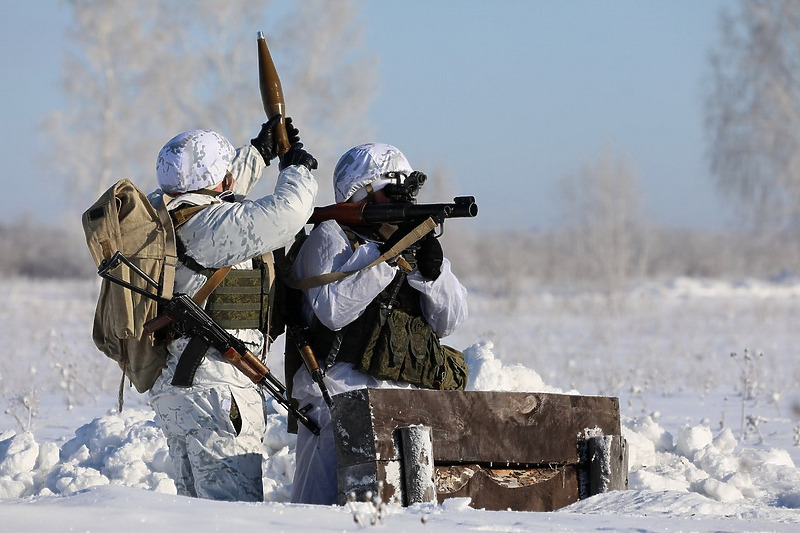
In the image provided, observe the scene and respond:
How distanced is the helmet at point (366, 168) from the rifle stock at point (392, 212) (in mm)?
113

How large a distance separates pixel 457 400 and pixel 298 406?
2.73ft

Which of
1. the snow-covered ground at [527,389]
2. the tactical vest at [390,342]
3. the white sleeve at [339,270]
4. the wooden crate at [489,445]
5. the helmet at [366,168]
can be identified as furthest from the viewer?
the helmet at [366,168]

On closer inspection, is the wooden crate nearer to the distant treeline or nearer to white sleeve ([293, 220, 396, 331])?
white sleeve ([293, 220, 396, 331])

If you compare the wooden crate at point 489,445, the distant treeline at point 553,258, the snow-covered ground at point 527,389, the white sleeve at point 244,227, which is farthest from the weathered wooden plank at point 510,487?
the distant treeline at point 553,258

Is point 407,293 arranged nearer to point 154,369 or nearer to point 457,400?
point 457,400

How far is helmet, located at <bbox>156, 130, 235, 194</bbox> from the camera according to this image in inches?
159

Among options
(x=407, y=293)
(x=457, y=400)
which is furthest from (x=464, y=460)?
(x=407, y=293)

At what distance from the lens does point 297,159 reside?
13.8 ft

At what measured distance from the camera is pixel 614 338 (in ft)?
53.9

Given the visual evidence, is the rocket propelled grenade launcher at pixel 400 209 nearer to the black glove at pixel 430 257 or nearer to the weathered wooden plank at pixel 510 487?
the black glove at pixel 430 257

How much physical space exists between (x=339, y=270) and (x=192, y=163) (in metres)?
0.69

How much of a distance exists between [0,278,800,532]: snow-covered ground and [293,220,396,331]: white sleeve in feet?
2.89

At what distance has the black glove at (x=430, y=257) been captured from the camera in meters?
4.18

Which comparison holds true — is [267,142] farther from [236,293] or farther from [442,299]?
[442,299]
